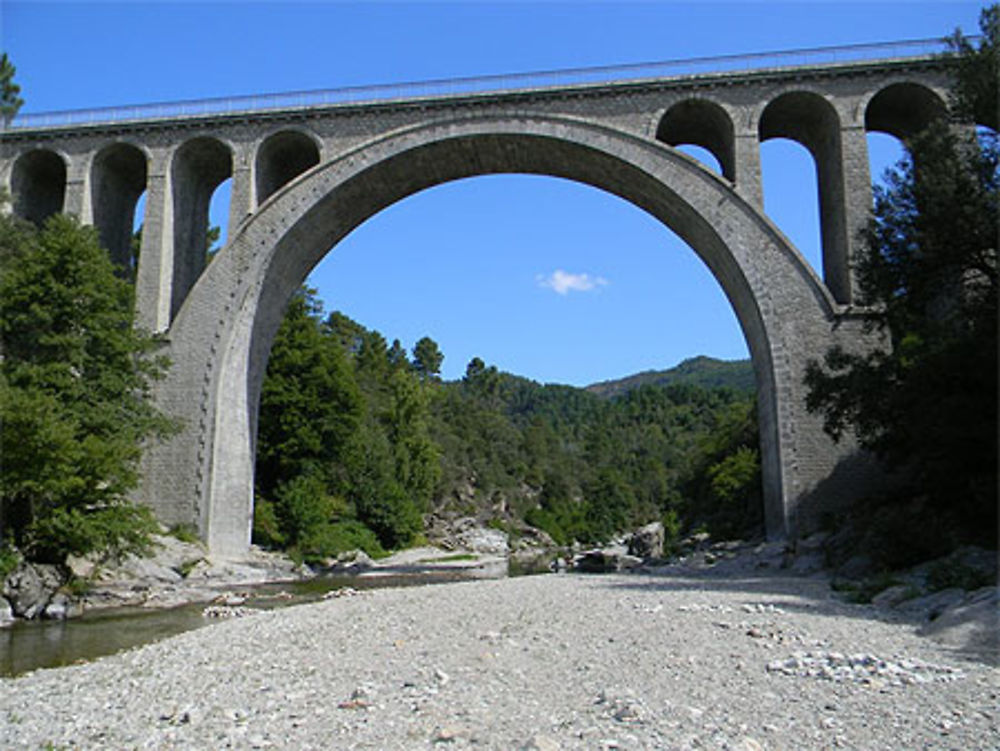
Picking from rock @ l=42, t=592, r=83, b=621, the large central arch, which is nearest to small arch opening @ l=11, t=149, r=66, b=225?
the large central arch

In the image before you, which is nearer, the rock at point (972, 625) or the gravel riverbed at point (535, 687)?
the gravel riverbed at point (535, 687)

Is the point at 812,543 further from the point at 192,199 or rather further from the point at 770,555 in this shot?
the point at 192,199

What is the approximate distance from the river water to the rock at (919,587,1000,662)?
9.22 m

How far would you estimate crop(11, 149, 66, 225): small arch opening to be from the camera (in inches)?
993

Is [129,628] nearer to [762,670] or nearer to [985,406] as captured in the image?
[762,670]

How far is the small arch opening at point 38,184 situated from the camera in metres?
25.2

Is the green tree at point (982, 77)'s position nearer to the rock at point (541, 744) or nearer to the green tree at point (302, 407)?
the rock at point (541, 744)

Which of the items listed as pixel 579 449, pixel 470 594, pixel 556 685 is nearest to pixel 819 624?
pixel 556 685

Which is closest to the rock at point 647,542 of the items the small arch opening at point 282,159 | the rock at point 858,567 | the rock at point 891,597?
the rock at point 858,567

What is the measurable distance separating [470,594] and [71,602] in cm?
728

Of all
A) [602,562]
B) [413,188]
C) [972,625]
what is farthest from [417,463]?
[972,625]

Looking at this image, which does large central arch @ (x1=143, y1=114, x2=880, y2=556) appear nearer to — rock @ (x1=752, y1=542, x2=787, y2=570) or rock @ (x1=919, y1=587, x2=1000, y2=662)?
rock @ (x1=752, y1=542, x2=787, y2=570)

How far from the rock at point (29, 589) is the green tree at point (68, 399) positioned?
0.71 meters

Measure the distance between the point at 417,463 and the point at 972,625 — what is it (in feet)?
124
